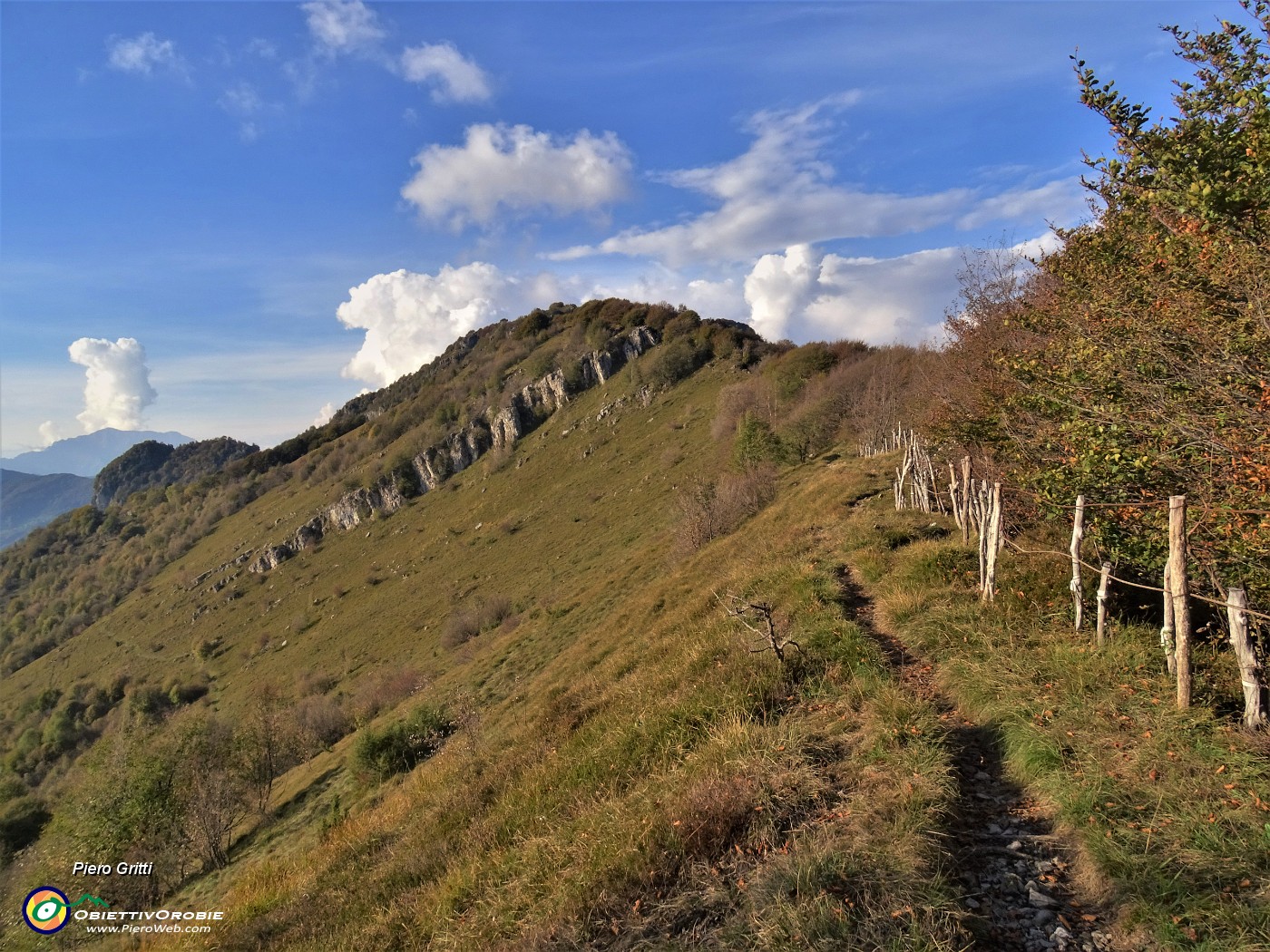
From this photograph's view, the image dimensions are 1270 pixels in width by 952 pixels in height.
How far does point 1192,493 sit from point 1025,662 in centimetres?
287

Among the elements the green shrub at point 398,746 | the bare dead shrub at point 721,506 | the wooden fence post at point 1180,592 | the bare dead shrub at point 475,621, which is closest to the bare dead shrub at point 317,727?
the bare dead shrub at point 475,621

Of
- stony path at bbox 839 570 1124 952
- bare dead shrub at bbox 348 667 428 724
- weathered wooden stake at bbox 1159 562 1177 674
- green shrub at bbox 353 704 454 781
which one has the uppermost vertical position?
weathered wooden stake at bbox 1159 562 1177 674

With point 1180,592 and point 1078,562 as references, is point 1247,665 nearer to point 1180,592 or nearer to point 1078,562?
point 1180,592

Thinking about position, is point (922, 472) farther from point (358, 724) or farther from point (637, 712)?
point (358, 724)

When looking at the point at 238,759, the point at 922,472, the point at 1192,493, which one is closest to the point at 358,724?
the point at 238,759

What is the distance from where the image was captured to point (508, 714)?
58.9 feet

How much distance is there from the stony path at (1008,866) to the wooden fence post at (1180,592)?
191cm

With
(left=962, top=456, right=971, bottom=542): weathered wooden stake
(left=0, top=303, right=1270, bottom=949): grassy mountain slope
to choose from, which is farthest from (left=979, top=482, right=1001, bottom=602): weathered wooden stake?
(left=962, top=456, right=971, bottom=542): weathered wooden stake

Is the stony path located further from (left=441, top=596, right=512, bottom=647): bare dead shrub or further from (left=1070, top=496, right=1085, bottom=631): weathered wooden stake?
(left=441, top=596, right=512, bottom=647): bare dead shrub

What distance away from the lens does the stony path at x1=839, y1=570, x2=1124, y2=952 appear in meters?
4.22

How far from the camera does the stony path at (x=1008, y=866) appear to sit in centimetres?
422
